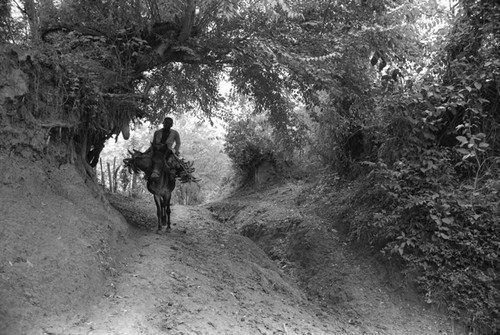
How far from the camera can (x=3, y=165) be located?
197 inches

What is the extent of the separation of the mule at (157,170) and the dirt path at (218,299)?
2.33 ft

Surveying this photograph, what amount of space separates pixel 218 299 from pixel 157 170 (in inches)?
128

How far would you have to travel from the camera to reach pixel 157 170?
8.06 metres

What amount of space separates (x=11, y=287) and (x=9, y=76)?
291cm

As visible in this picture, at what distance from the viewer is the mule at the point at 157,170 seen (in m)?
8.15

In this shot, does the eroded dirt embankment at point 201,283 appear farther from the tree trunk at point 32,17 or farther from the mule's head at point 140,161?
the tree trunk at point 32,17

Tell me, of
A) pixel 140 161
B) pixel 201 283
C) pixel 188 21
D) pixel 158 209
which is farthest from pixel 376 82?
pixel 201 283

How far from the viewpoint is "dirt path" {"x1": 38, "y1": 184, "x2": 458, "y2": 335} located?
4.62m

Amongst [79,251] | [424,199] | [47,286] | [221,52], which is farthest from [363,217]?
[47,286]

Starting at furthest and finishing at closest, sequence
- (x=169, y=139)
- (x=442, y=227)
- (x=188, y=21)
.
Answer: (x=169, y=139)
(x=188, y=21)
(x=442, y=227)

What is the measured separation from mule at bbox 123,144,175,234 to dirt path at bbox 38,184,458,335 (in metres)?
0.71

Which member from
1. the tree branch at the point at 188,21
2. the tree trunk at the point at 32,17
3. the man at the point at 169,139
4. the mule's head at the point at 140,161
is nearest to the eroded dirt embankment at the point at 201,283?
the mule's head at the point at 140,161

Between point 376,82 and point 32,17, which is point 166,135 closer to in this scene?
point 32,17

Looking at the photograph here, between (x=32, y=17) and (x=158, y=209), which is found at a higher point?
(x=32, y=17)
